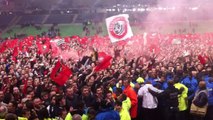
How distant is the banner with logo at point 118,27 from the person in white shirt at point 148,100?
14.8 feet

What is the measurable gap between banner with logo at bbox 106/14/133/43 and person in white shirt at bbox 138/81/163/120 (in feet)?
14.8

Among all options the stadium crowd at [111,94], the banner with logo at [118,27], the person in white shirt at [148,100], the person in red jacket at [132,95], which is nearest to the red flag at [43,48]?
the banner with logo at [118,27]

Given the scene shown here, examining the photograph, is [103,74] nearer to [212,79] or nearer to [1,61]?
[212,79]

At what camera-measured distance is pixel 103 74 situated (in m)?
9.30

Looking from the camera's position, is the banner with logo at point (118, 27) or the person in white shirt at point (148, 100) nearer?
the person in white shirt at point (148, 100)

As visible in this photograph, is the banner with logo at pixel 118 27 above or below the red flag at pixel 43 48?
above

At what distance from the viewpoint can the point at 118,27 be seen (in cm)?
1259

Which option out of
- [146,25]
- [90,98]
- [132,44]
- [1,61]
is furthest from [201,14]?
[90,98]

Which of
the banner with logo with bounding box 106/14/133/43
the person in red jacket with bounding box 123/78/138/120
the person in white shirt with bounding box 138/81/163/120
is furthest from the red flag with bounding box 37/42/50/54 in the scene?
the person in red jacket with bounding box 123/78/138/120

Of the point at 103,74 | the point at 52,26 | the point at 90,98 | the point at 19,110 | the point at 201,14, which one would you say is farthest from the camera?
the point at 52,26

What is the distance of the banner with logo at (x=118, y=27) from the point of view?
40.6 ft

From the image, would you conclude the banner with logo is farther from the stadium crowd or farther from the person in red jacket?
the person in red jacket

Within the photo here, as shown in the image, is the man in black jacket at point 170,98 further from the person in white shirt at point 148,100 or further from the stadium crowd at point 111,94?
the person in white shirt at point 148,100

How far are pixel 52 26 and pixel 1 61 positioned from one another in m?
29.8
